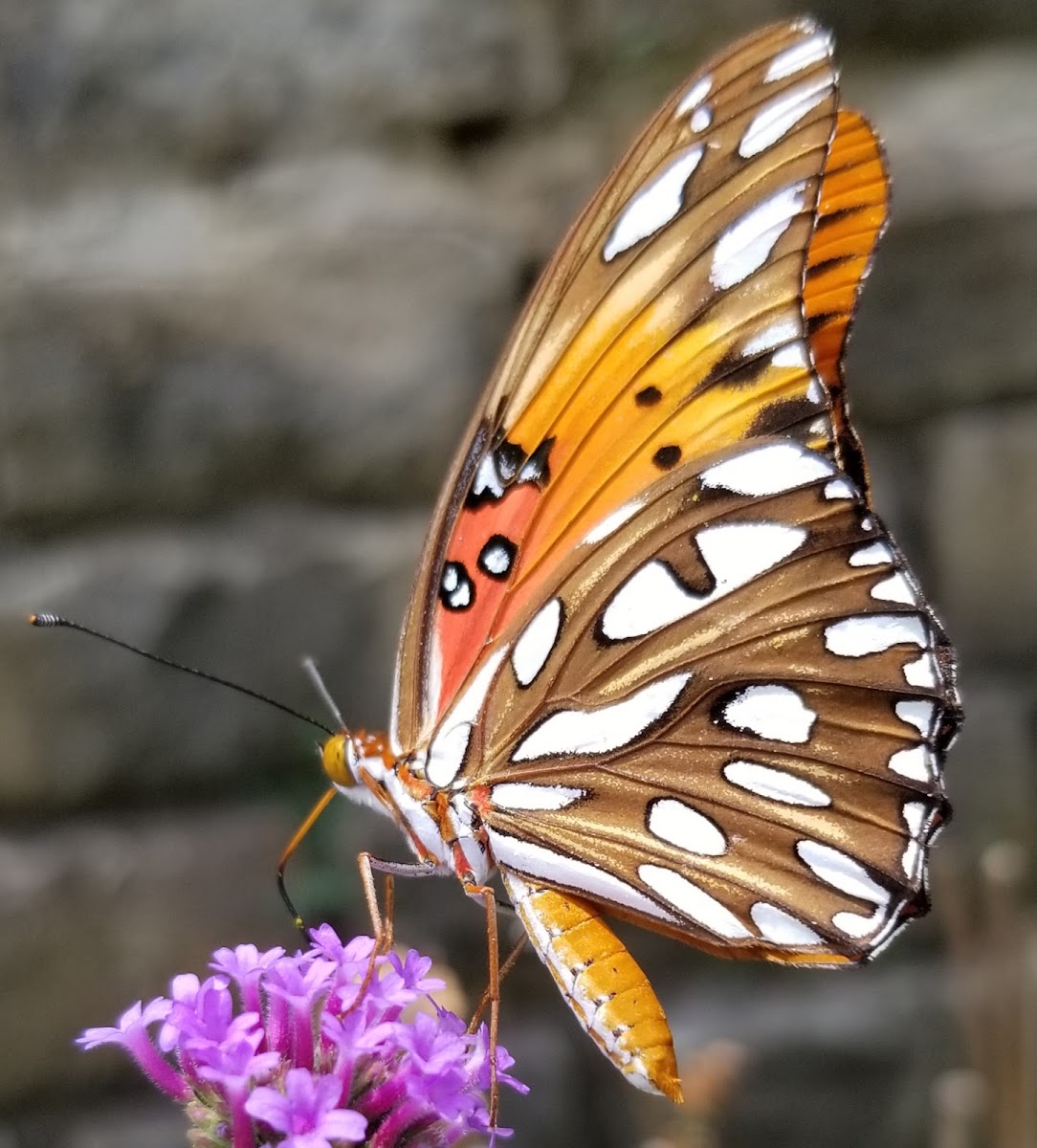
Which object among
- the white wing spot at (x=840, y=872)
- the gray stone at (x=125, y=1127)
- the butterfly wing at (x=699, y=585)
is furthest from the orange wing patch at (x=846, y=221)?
the gray stone at (x=125, y=1127)

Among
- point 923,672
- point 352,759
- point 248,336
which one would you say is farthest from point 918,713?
point 248,336

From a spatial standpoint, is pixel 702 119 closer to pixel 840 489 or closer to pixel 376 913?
pixel 840 489

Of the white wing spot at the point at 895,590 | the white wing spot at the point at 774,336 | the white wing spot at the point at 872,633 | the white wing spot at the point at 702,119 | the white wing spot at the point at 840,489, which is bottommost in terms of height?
the white wing spot at the point at 872,633

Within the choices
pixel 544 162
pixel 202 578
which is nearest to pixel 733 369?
pixel 544 162

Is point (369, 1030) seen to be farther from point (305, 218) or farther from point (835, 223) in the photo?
point (305, 218)

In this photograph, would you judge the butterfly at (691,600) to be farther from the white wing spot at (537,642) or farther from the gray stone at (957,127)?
the gray stone at (957,127)

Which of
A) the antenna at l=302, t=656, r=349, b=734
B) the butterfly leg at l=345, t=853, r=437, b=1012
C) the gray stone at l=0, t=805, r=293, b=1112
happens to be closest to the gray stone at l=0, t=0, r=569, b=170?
the antenna at l=302, t=656, r=349, b=734

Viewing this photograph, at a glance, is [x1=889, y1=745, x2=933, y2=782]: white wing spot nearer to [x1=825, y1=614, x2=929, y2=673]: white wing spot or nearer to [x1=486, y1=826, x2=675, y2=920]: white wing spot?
[x1=825, y1=614, x2=929, y2=673]: white wing spot
